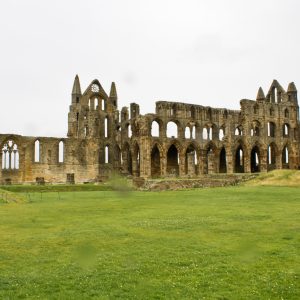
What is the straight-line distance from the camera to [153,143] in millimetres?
55125

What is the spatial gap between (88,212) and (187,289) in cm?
1153

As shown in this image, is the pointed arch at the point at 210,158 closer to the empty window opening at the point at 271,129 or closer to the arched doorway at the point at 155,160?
the arched doorway at the point at 155,160

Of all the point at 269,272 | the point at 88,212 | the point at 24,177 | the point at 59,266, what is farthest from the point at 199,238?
the point at 24,177

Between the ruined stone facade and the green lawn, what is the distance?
3573cm

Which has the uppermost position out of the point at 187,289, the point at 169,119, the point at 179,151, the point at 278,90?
the point at 278,90

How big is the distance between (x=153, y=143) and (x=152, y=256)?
44.6 m

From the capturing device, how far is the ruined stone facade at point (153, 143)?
53812mm

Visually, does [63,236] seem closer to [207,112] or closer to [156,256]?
[156,256]

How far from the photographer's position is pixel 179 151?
5731 centimetres

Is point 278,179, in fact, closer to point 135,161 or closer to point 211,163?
point 211,163

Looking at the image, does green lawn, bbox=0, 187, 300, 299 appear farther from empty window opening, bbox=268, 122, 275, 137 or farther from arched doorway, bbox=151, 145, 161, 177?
empty window opening, bbox=268, 122, 275, 137

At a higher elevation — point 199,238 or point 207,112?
point 207,112

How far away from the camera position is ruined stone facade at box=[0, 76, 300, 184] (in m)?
53.8

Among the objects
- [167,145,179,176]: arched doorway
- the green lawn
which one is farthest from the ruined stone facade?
the green lawn
